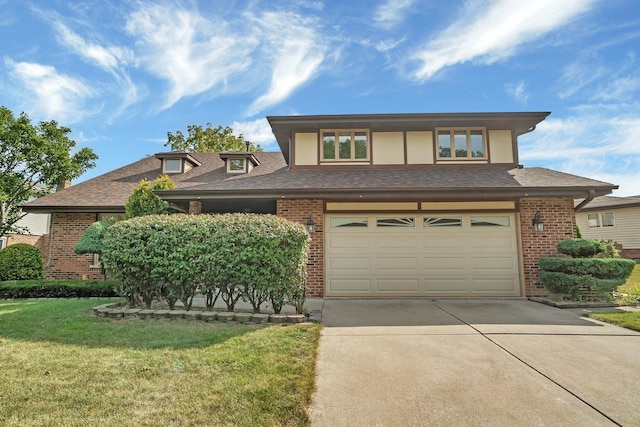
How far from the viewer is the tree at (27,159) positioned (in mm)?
14900

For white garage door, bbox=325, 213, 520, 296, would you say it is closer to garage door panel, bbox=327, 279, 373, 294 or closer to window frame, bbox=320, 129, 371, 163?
garage door panel, bbox=327, 279, 373, 294

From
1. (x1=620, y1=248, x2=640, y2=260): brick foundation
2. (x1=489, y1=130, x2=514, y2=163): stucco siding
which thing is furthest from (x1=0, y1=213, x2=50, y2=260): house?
(x1=620, y1=248, x2=640, y2=260): brick foundation

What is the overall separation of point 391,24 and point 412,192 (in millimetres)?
4790

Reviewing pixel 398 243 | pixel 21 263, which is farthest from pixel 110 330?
pixel 21 263

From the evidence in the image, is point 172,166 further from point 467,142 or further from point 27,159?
point 467,142

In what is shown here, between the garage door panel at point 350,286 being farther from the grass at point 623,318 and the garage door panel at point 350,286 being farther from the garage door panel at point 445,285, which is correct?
the grass at point 623,318

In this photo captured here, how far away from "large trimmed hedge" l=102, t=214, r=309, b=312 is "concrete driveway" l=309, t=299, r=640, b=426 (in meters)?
1.24

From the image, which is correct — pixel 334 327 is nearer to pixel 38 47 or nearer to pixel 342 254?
pixel 342 254

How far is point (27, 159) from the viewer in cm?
1548

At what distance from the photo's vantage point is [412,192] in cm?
812

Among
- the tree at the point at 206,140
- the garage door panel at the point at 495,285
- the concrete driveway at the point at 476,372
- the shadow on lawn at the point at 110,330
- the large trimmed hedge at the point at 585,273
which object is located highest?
the tree at the point at 206,140

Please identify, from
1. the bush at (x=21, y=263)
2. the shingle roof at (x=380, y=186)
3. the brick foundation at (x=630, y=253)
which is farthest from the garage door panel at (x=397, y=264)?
the brick foundation at (x=630, y=253)

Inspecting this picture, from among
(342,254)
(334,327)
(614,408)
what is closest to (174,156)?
(342,254)

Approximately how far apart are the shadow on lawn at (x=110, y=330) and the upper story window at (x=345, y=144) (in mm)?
6493
